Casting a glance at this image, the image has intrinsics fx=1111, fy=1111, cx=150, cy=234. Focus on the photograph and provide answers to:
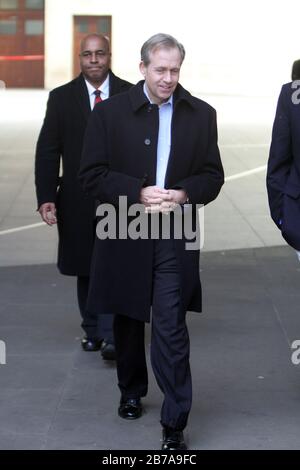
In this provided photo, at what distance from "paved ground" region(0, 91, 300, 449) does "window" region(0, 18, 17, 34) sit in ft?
82.0

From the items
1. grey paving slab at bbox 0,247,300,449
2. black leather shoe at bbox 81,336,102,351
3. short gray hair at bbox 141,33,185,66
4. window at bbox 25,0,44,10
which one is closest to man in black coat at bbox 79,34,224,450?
short gray hair at bbox 141,33,185,66

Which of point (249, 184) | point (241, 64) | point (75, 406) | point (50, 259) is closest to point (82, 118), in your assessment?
point (75, 406)

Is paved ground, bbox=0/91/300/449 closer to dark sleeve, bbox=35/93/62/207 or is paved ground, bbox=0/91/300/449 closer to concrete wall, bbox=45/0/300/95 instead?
dark sleeve, bbox=35/93/62/207

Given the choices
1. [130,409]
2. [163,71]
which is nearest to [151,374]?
[130,409]

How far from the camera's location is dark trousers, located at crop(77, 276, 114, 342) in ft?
21.5

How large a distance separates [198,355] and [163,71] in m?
2.26

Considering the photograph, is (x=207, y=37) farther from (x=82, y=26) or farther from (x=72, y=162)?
(x=72, y=162)

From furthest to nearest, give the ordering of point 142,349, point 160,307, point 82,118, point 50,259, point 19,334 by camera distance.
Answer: point 50,259
point 19,334
point 82,118
point 142,349
point 160,307

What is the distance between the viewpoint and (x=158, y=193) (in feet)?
16.6

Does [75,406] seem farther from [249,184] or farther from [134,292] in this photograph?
[249,184]

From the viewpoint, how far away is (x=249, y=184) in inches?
590

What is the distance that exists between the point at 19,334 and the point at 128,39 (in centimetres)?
2914

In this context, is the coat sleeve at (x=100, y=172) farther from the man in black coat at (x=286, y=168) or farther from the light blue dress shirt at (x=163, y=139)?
the man in black coat at (x=286, y=168)

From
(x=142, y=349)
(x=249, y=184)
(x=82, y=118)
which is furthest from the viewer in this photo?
(x=249, y=184)
